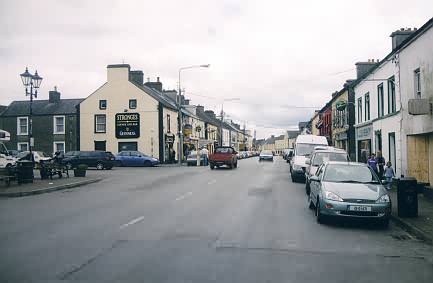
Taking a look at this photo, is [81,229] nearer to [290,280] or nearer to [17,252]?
[17,252]

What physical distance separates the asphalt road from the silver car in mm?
382

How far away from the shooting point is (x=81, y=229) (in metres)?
9.01

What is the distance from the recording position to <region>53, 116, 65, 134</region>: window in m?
48.4

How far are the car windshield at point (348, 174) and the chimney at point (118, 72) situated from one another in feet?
125

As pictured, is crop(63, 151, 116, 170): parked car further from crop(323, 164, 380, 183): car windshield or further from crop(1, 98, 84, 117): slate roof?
crop(323, 164, 380, 183): car windshield

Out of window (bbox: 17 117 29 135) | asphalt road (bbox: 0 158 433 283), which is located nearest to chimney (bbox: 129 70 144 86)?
window (bbox: 17 117 29 135)

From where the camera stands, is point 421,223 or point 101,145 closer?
point 421,223

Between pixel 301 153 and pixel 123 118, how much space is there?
27.9 metres

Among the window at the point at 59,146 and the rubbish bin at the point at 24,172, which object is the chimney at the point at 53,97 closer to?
the window at the point at 59,146

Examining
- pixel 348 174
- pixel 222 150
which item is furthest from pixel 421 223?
pixel 222 150

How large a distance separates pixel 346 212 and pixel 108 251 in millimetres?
5516

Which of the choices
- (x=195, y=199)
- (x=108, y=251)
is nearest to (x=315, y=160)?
(x=195, y=199)

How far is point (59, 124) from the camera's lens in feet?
160

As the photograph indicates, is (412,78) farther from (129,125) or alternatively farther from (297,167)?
(129,125)
